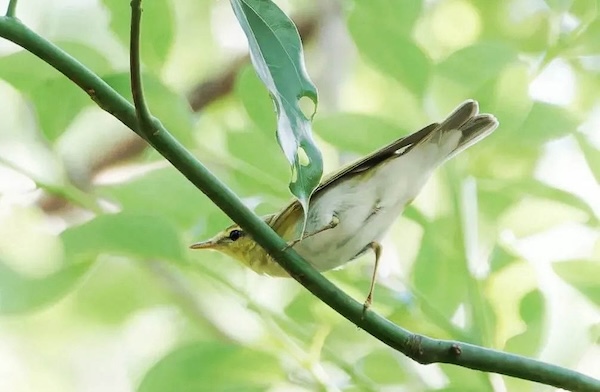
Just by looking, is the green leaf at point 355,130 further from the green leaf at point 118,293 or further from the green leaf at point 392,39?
the green leaf at point 118,293

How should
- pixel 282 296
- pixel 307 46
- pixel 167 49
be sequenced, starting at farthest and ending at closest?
pixel 307 46
pixel 282 296
pixel 167 49

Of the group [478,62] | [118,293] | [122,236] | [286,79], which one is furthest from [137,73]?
[118,293]

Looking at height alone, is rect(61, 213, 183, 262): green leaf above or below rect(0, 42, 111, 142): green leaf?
below

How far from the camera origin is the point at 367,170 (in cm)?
63

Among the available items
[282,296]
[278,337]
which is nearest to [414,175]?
[278,337]

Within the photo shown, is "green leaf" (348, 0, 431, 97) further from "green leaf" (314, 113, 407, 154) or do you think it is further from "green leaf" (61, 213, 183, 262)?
"green leaf" (61, 213, 183, 262)

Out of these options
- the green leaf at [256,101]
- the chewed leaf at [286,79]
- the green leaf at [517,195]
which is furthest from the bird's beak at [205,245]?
the chewed leaf at [286,79]

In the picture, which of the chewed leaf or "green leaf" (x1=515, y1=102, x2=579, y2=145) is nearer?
the chewed leaf

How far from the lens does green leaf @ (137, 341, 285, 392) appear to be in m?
0.60

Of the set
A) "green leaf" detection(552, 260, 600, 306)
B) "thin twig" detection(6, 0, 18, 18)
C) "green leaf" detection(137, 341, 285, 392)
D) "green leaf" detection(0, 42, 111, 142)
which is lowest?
"green leaf" detection(137, 341, 285, 392)

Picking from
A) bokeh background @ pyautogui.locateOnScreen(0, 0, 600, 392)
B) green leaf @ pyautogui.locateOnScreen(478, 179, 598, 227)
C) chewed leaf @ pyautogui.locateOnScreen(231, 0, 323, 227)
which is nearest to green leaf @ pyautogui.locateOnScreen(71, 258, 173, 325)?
bokeh background @ pyautogui.locateOnScreen(0, 0, 600, 392)

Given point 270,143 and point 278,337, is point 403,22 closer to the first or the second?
point 270,143

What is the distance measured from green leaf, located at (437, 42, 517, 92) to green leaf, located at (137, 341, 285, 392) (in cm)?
26

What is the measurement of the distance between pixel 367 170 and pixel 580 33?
211mm
